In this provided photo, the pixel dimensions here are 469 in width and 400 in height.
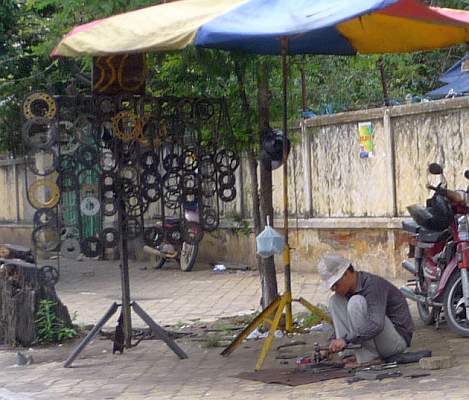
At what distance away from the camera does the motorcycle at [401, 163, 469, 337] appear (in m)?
8.81

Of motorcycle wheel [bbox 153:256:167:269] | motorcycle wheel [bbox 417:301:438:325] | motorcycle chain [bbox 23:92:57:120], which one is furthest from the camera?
motorcycle wheel [bbox 153:256:167:269]

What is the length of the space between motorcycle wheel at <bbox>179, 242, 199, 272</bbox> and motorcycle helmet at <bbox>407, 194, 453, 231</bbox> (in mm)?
7620

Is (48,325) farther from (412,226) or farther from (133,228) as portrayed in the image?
(412,226)

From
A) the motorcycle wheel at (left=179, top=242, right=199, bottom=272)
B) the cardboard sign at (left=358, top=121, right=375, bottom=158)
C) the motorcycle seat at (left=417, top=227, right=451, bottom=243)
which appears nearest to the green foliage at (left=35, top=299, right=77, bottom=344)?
the motorcycle seat at (left=417, top=227, right=451, bottom=243)

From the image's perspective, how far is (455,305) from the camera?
897cm

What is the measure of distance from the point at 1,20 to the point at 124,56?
8.49 m

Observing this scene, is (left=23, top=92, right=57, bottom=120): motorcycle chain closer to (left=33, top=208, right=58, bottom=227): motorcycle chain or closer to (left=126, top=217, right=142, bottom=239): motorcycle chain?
(left=33, top=208, right=58, bottom=227): motorcycle chain

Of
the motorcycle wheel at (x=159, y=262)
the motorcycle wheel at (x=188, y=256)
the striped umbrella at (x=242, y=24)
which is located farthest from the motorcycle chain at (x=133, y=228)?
the motorcycle wheel at (x=159, y=262)

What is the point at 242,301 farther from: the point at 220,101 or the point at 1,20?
the point at 1,20

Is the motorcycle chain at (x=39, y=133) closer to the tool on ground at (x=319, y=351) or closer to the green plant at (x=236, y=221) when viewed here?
the tool on ground at (x=319, y=351)

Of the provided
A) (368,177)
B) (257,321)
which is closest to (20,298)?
(257,321)

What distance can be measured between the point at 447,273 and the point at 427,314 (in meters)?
1.01

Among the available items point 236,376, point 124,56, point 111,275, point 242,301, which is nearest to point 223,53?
point 124,56

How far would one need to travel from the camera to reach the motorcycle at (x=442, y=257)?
8.81m
